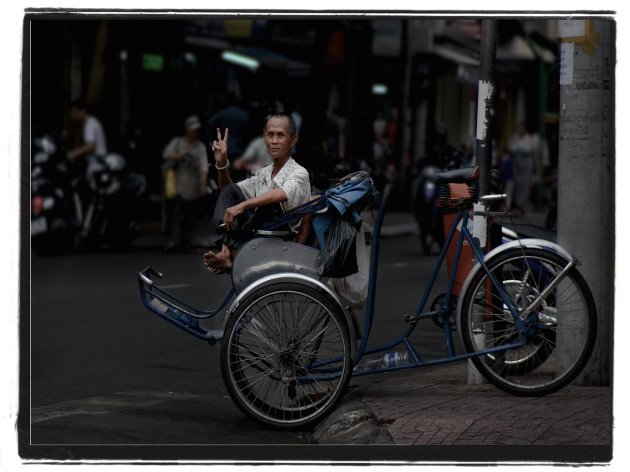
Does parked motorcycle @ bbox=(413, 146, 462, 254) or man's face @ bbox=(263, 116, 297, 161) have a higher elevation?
man's face @ bbox=(263, 116, 297, 161)

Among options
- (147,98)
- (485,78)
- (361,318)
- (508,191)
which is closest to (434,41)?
(508,191)

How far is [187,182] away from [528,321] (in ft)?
37.6

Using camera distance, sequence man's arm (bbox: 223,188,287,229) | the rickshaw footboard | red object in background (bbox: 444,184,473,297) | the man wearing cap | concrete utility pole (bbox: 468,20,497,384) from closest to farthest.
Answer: man's arm (bbox: 223,188,287,229) → the rickshaw footboard → red object in background (bbox: 444,184,473,297) → concrete utility pole (bbox: 468,20,497,384) → the man wearing cap

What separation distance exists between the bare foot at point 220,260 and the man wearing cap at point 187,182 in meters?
10.5

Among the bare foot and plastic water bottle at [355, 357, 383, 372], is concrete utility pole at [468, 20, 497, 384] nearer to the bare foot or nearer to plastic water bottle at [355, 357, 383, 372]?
plastic water bottle at [355, 357, 383, 372]

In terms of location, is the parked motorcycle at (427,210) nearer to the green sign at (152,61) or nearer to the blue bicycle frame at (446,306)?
the green sign at (152,61)

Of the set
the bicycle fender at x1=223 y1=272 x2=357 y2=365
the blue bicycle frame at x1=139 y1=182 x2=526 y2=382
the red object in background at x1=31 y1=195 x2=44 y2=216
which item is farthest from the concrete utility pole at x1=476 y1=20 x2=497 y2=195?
the red object in background at x1=31 y1=195 x2=44 y2=216

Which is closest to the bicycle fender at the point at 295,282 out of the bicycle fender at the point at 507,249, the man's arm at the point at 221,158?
the bicycle fender at the point at 507,249

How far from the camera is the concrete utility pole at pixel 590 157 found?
7109 mm

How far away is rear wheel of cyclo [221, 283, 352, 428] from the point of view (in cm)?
644

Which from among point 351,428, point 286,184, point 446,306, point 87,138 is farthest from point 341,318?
point 87,138

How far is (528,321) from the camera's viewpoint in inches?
259

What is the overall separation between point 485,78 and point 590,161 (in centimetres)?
77

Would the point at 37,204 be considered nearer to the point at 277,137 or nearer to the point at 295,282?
the point at 277,137
